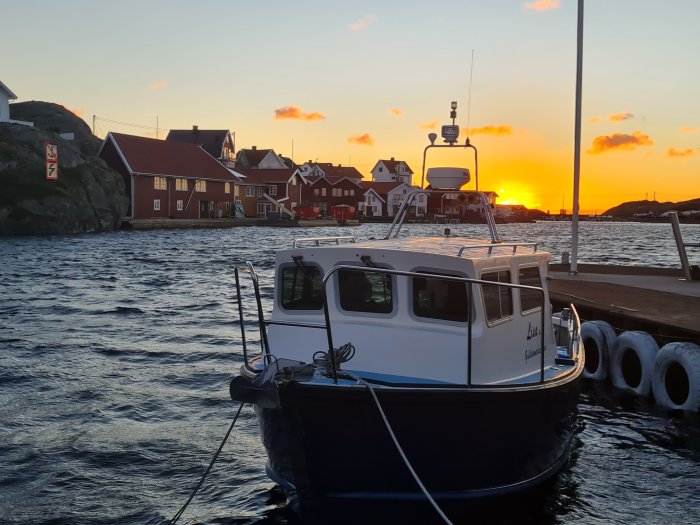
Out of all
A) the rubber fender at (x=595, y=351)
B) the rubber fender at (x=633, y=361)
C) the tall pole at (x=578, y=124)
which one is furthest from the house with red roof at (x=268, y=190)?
the rubber fender at (x=633, y=361)

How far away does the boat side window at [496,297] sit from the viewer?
7.88 metres

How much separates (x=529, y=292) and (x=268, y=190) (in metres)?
89.7

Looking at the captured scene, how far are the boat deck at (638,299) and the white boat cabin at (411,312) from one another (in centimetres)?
270

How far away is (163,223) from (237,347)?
55525mm

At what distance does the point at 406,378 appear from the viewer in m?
7.59

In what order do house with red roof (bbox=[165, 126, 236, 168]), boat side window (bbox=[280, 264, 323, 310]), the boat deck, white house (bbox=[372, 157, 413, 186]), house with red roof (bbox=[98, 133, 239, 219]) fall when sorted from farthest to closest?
white house (bbox=[372, 157, 413, 186])
house with red roof (bbox=[165, 126, 236, 168])
house with red roof (bbox=[98, 133, 239, 219])
the boat deck
boat side window (bbox=[280, 264, 323, 310])

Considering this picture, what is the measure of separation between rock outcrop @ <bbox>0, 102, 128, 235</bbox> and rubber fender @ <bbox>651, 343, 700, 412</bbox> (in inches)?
2054

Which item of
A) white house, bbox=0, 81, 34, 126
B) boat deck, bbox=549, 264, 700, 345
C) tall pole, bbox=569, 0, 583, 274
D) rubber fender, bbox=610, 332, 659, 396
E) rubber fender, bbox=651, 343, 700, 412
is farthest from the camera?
white house, bbox=0, 81, 34, 126

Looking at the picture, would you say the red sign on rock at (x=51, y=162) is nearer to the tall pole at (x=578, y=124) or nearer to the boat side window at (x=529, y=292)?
the tall pole at (x=578, y=124)

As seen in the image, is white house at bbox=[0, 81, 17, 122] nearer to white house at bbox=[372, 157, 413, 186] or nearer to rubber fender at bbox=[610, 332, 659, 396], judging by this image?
rubber fender at bbox=[610, 332, 659, 396]

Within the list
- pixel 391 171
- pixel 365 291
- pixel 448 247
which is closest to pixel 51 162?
pixel 448 247

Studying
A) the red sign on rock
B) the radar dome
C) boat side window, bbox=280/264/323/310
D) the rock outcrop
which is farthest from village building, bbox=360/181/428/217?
boat side window, bbox=280/264/323/310

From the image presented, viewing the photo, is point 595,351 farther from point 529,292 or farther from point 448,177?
point 448,177

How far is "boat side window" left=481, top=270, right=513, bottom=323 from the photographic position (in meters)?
7.88
